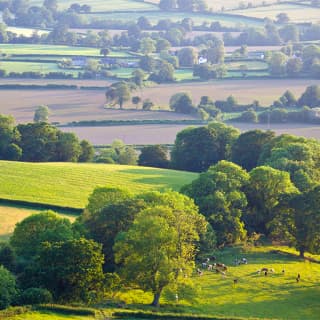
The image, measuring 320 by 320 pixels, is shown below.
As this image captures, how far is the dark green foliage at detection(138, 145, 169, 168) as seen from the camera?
3834 inches

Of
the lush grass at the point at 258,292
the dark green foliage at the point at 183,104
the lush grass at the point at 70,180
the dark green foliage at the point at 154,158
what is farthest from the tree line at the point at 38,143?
the dark green foliage at the point at 183,104

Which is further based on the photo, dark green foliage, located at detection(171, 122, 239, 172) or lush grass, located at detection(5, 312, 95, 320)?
dark green foliage, located at detection(171, 122, 239, 172)

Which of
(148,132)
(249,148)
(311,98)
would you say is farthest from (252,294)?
(311,98)

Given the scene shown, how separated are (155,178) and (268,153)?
1158 centimetres

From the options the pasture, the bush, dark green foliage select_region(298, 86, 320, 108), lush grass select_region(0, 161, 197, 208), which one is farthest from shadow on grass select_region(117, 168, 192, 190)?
dark green foliage select_region(298, 86, 320, 108)

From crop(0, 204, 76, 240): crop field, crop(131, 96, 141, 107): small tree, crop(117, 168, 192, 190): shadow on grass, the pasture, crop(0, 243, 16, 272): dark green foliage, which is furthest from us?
crop(131, 96, 141, 107): small tree

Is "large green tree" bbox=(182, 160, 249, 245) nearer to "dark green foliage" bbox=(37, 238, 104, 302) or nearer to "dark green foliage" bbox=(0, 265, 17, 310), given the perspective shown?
"dark green foliage" bbox=(37, 238, 104, 302)

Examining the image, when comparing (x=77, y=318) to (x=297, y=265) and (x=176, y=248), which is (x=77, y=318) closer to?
(x=176, y=248)

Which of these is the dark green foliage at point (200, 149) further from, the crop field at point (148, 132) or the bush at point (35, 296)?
the bush at point (35, 296)

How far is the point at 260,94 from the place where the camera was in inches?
5999

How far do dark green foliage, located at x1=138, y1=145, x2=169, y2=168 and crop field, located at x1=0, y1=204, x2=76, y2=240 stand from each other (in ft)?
97.9

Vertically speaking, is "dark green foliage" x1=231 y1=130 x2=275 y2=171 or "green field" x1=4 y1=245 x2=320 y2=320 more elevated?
"dark green foliage" x1=231 y1=130 x2=275 y2=171

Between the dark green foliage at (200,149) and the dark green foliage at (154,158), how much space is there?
5.88 ft

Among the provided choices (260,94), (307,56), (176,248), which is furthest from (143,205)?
(307,56)
